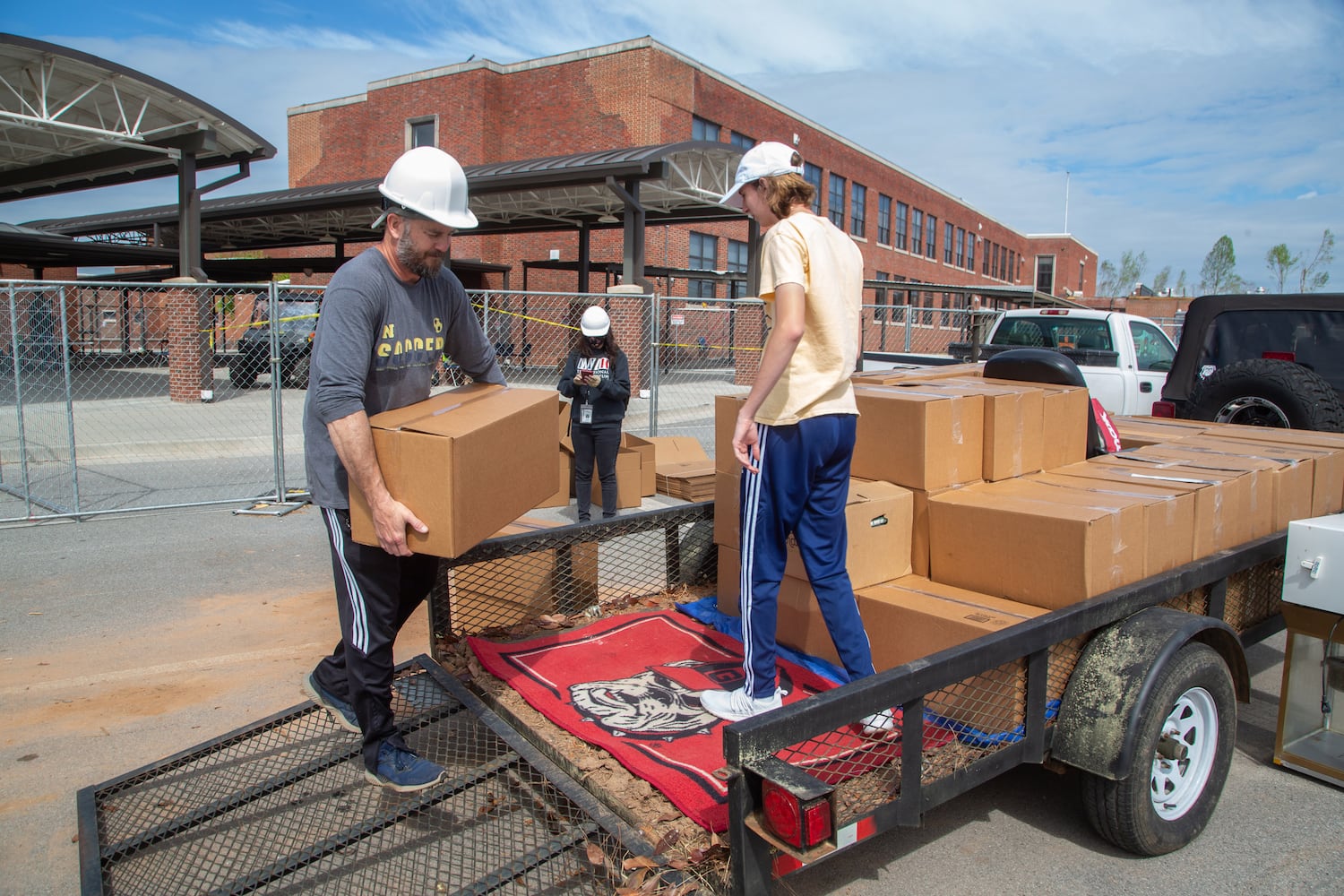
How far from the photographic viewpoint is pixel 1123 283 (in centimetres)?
8388

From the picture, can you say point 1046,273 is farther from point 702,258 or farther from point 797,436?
point 797,436

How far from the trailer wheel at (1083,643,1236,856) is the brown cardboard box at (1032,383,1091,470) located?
1169 mm

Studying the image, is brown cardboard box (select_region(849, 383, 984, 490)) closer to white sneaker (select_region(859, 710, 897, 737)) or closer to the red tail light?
white sneaker (select_region(859, 710, 897, 737))

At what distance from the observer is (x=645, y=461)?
781 cm

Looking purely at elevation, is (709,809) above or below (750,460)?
below

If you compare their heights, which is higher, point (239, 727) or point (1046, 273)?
point (1046, 273)

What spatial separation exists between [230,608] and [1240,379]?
6.46 metres

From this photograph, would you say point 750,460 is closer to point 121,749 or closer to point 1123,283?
point 121,749

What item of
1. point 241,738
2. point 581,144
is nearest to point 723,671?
point 241,738

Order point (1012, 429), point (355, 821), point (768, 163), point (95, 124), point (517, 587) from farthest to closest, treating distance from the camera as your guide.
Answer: point (95, 124)
point (517, 587)
point (1012, 429)
point (768, 163)
point (355, 821)

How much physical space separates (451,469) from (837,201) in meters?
39.5

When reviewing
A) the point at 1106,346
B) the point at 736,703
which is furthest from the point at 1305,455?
the point at 1106,346

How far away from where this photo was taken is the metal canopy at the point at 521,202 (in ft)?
53.1

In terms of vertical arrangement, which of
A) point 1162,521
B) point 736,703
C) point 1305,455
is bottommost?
point 736,703
